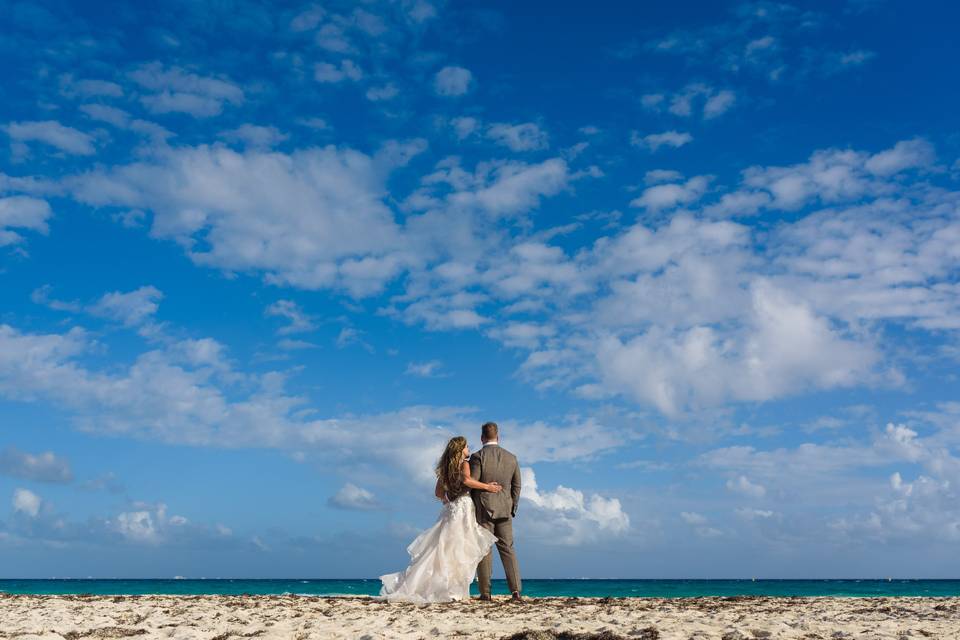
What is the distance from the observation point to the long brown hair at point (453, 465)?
495 inches

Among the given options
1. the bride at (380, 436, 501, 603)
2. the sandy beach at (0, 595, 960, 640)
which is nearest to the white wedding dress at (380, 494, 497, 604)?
the bride at (380, 436, 501, 603)

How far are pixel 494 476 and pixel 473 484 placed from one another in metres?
0.39

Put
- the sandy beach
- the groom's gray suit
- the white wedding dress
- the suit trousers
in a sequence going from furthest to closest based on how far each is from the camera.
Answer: the groom's gray suit
the suit trousers
the white wedding dress
the sandy beach

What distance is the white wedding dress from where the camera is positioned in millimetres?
12266

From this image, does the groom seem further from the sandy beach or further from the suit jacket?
the sandy beach

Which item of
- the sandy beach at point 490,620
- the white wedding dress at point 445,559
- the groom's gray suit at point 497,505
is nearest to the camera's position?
the sandy beach at point 490,620

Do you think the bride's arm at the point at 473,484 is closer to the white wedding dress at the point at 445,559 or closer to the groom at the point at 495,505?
the groom at the point at 495,505

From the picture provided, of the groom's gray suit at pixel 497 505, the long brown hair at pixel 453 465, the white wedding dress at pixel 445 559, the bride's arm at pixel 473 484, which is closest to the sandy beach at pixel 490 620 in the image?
the white wedding dress at pixel 445 559

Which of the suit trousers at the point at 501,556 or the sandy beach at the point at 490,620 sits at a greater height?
the suit trousers at the point at 501,556

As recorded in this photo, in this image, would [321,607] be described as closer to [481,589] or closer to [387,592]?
[387,592]

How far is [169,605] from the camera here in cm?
1237

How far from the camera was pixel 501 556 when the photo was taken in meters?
12.6

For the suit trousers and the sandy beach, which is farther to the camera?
the suit trousers

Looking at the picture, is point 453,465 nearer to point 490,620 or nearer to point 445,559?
point 445,559
